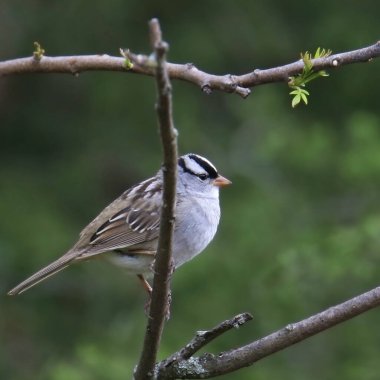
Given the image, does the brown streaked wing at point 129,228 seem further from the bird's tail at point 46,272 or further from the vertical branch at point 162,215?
the vertical branch at point 162,215

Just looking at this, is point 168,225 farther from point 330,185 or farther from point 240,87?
point 330,185

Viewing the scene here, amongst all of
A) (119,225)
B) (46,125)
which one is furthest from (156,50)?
(46,125)

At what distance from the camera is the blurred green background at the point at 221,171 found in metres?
9.45

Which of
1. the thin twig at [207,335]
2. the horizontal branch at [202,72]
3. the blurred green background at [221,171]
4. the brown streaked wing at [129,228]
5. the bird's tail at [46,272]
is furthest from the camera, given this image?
the blurred green background at [221,171]

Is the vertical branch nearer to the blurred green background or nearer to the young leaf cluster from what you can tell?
the young leaf cluster

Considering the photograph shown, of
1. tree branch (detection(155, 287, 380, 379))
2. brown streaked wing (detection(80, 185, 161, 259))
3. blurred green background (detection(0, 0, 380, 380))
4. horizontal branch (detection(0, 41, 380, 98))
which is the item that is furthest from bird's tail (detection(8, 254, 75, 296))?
blurred green background (detection(0, 0, 380, 380))

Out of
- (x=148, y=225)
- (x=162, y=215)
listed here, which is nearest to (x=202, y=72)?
(x=162, y=215)

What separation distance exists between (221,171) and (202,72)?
6.79 metres

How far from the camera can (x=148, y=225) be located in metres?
6.26

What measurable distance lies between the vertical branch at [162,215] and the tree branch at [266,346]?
14 cm

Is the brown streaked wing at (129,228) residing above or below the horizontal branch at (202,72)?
above

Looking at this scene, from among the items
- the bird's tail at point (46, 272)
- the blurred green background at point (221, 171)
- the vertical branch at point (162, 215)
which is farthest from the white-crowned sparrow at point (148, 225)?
the blurred green background at point (221, 171)

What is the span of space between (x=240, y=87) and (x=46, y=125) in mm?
9227

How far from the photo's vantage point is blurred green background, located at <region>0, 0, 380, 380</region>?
945cm
